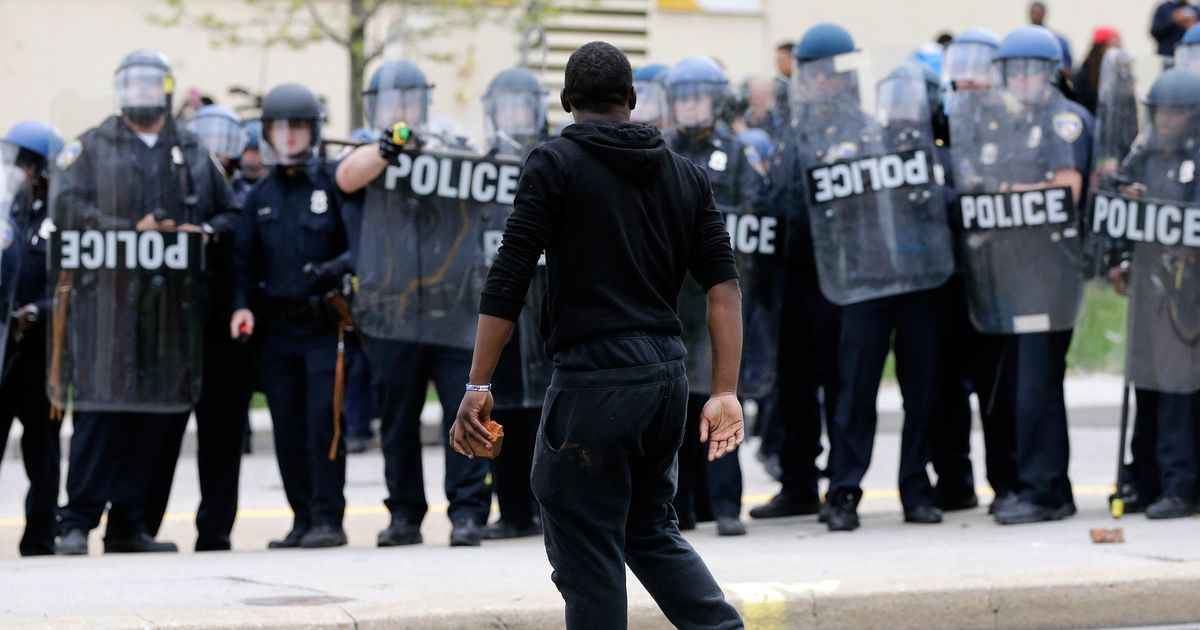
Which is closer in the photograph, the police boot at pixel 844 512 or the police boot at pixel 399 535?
the police boot at pixel 399 535

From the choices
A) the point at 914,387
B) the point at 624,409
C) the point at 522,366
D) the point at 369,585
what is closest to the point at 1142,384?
the point at 914,387

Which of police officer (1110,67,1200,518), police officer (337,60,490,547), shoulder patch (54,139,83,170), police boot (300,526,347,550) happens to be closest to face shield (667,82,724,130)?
police officer (337,60,490,547)

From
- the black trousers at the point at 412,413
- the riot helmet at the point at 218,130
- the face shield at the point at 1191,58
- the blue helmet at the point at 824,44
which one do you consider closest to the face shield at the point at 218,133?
the riot helmet at the point at 218,130

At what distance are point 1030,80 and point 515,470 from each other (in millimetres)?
2798

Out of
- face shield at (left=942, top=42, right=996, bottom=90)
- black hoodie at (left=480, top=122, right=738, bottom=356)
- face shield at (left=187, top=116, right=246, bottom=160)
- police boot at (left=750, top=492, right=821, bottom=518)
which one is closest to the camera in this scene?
black hoodie at (left=480, top=122, right=738, bottom=356)

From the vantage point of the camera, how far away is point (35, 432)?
798 cm

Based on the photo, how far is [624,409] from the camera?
15.0ft

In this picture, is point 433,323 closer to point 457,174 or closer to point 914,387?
point 457,174

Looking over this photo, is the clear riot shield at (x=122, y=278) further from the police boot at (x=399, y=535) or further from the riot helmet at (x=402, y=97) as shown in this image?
the police boot at (x=399, y=535)

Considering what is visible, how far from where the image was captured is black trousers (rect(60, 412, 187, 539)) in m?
7.80

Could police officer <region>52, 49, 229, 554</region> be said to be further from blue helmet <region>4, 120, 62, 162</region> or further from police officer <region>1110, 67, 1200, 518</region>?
police officer <region>1110, 67, 1200, 518</region>

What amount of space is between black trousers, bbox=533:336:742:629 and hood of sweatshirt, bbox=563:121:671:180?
426 millimetres

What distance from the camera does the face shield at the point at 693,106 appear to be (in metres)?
7.98

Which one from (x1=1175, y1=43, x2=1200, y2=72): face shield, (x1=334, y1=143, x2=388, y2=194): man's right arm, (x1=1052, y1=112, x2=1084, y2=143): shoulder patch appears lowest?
(x1=334, y1=143, x2=388, y2=194): man's right arm
